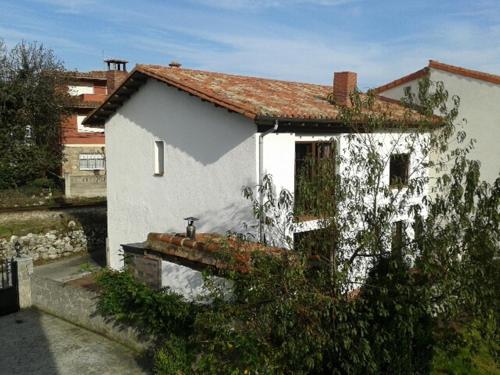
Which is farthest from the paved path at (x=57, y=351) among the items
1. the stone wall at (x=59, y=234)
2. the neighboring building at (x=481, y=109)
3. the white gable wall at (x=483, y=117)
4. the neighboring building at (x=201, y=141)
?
the white gable wall at (x=483, y=117)

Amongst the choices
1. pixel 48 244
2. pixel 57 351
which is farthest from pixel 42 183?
pixel 57 351

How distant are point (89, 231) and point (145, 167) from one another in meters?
6.92

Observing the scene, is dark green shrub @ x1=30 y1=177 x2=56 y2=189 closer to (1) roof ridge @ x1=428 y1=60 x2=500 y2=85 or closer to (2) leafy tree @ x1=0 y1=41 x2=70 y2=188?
(2) leafy tree @ x1=0 y1=41 x2=70 y2=188

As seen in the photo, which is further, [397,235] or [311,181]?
[311,181]

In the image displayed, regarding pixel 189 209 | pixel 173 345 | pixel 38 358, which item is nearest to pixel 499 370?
pixel 173 345

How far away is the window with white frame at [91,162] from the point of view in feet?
103

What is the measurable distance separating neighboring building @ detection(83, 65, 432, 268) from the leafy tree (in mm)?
11793

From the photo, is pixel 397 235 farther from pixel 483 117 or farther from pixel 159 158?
pixel 483 117

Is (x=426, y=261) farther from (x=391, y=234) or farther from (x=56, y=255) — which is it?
(x=56, y=255)

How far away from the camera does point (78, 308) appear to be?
1059 cm

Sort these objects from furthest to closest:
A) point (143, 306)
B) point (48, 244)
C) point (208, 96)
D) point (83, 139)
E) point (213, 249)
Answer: point (83, 139) < point (48, 244) < point (208, 96) < point (143, 306) < point (213, 249)

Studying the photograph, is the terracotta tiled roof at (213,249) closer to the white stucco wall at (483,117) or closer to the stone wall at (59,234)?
the stone wall at (59,234)

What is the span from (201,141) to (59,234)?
372 inches

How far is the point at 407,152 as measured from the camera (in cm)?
717
